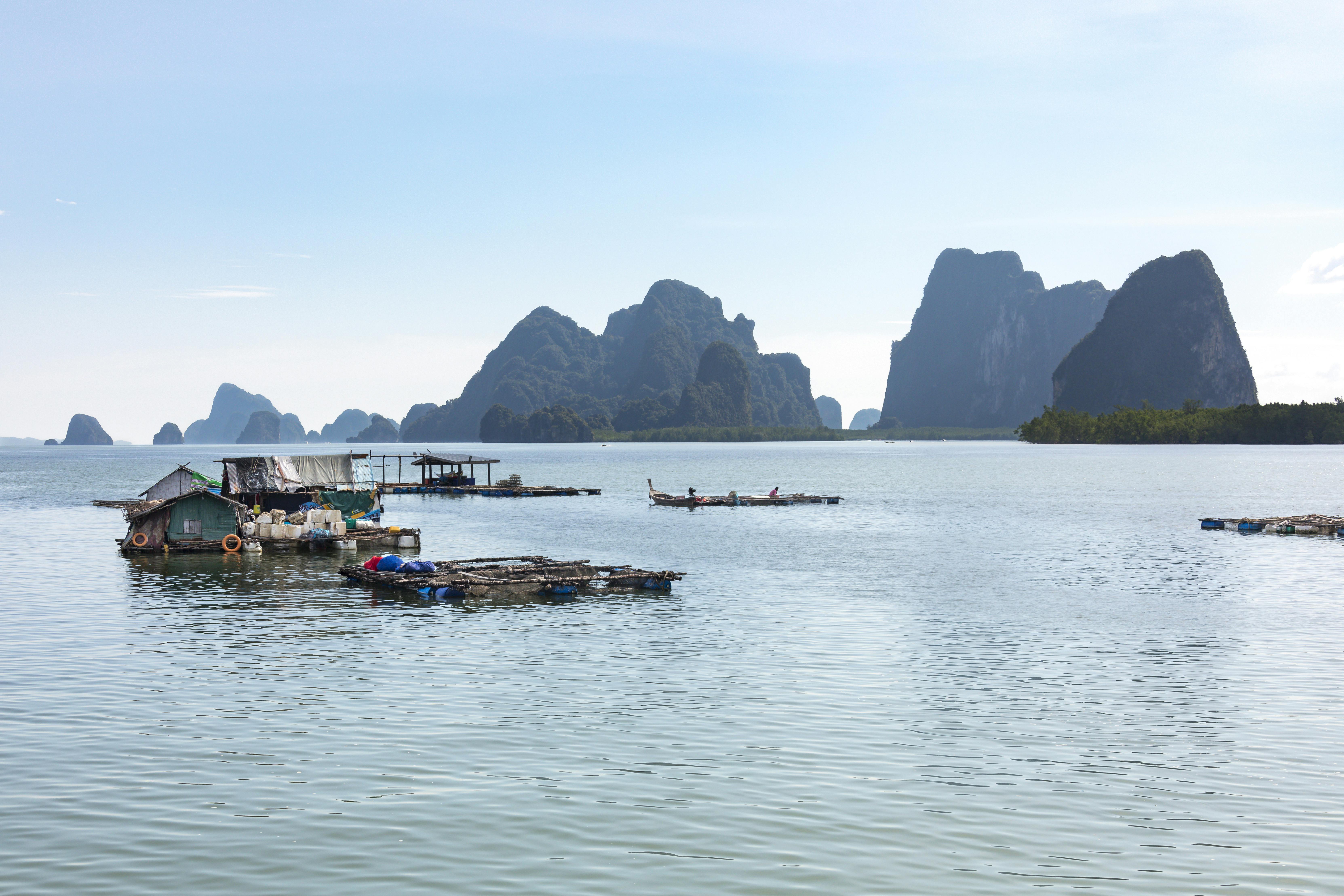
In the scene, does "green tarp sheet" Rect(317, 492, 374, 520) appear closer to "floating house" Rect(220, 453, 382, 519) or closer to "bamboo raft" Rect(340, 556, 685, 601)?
"floating house" Rect(220, 453, 382, 519)

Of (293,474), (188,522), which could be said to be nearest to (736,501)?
(293,474)

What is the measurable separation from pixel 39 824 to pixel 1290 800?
17.0 meters

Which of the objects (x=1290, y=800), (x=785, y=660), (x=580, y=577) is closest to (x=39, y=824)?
(x=785, y=660)

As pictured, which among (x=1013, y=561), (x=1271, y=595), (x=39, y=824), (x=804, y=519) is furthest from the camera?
(x=804, y=519)

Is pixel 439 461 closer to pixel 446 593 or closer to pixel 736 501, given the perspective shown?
pixel 736 501

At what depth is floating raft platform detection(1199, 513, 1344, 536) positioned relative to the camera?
57312mm

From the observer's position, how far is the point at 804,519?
7175 centimetres

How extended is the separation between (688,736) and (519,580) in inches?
776

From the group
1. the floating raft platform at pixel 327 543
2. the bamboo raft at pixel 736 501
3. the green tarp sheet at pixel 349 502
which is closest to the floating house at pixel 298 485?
the green tarp sheet at pixel 349 502

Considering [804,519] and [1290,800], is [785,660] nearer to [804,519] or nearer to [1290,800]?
[1290,800]

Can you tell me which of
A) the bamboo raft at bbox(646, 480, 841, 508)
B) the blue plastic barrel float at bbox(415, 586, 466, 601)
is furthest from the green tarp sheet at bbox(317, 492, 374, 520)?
the blue plastic barrel float at bbox(415, 586, 466, 601)

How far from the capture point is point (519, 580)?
36.6 meters

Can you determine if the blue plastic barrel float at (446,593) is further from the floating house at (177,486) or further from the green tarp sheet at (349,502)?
the floating house at (177,486)

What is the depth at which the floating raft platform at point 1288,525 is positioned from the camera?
57312mm
